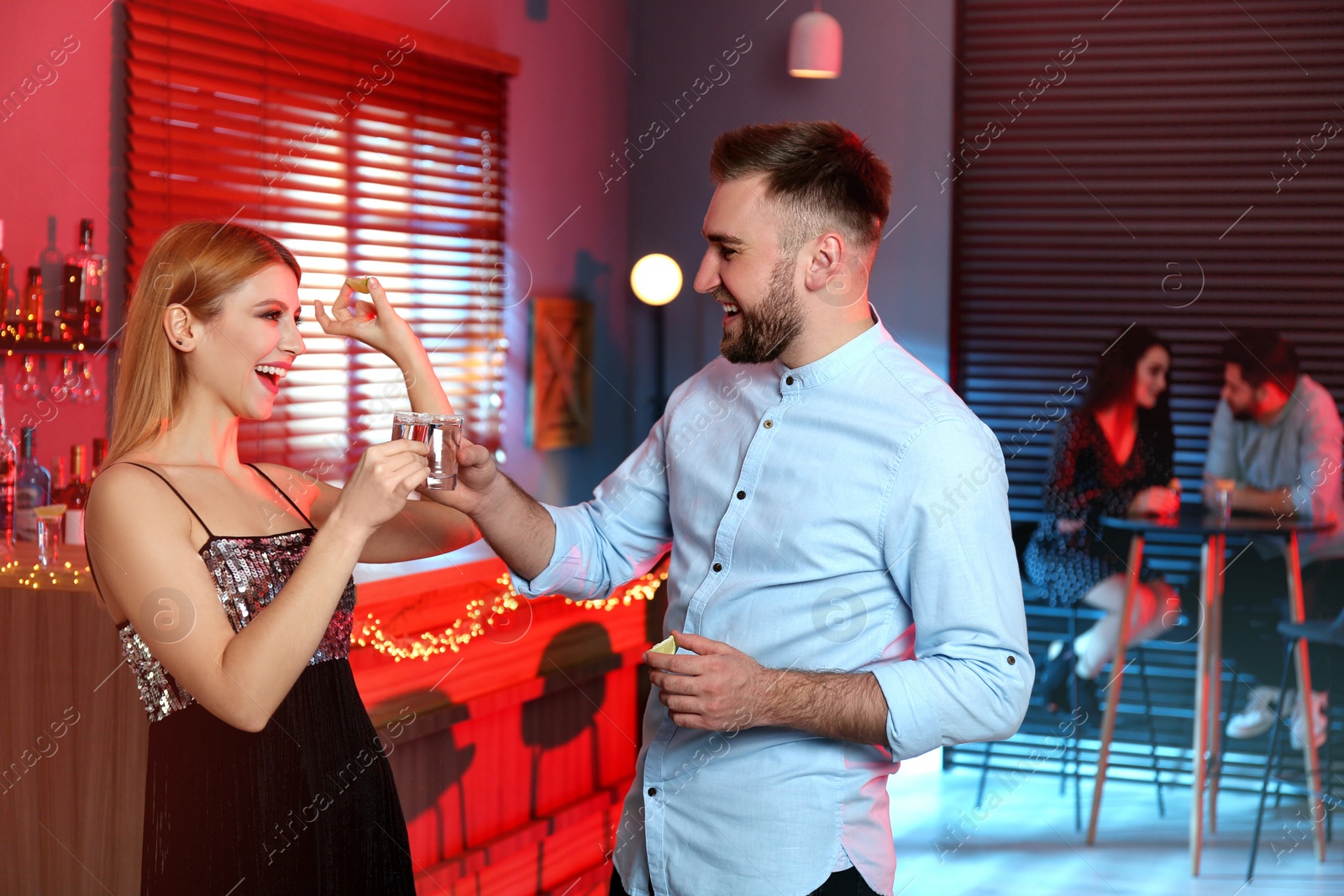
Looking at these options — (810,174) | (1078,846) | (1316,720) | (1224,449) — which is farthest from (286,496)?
(1316,720)

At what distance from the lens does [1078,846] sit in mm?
3795

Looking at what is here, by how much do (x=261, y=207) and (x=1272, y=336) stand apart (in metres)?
3.41

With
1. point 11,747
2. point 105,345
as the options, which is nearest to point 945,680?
point 11,747

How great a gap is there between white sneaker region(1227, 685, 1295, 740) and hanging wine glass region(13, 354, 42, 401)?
3.91 meters

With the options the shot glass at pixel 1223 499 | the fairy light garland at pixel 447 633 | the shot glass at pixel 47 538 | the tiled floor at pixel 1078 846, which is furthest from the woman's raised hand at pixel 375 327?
the shot glass at pixel 1223 499

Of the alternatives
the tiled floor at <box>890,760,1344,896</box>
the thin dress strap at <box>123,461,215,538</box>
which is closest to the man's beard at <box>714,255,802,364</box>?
the thin dress strap at <box>123,461,215,538</box>

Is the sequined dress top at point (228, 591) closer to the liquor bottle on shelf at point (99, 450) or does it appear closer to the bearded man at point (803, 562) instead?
the bearded man at point (803, 562)

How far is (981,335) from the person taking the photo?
15.4ft

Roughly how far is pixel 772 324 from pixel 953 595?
1.37 ft

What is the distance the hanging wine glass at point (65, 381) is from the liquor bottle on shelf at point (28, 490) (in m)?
0.21

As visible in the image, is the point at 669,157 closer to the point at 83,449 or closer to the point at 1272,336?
the point at 1272,336

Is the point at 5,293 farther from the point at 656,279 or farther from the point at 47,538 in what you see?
the point at 656,279

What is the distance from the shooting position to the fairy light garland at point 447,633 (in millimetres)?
2295

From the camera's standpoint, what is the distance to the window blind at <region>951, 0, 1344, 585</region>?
436 cm
